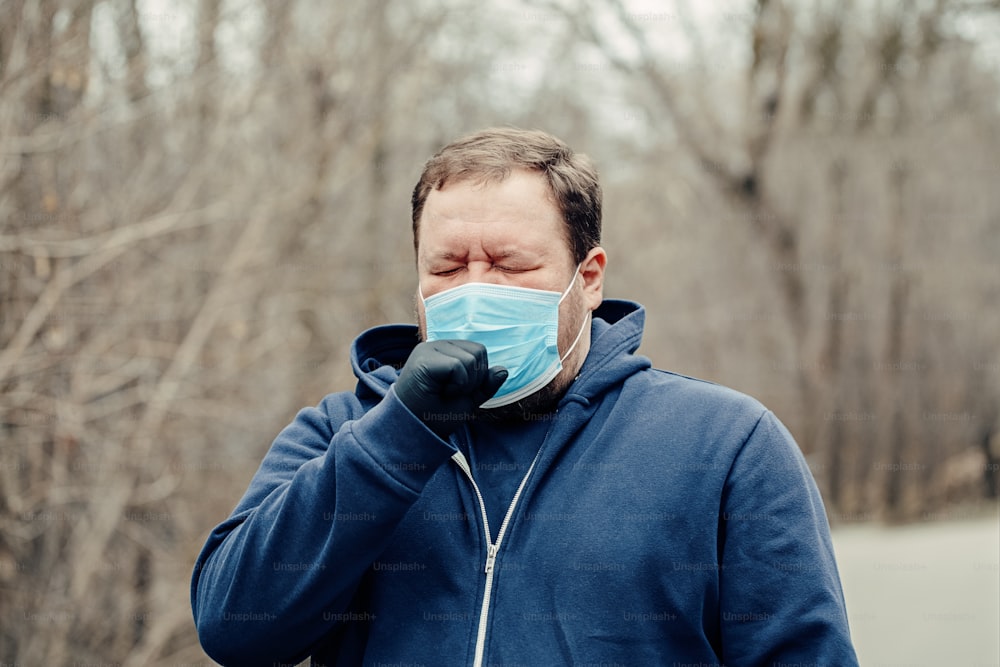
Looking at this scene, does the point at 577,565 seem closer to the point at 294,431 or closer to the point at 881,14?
the point at 294,431

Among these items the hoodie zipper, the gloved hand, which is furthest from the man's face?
the gloved hand

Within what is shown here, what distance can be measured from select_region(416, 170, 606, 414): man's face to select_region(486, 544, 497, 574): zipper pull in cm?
36

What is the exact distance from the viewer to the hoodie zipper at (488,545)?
2.06 meters

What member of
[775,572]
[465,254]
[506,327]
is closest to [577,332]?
[506,327]

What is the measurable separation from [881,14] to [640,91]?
146 inches

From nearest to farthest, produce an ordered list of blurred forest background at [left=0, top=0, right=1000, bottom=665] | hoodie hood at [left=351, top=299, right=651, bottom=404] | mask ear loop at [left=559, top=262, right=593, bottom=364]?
hoodie hood at [left=351, top=299, right=651, bottom=404] → mask ear loop at [left=559, top=262, right=593, bottom=364] → blurred forest background at [left=0, top=0, right=1000, bottom=665]

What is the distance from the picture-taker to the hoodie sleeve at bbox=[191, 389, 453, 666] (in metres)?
1.99

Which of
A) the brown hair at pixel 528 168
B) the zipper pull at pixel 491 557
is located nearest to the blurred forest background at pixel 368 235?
the brown hair at pixel 528 168

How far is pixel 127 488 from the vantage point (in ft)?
19.1

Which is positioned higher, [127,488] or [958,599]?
[127,488]

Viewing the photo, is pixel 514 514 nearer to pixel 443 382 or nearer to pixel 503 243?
pixel 443 382

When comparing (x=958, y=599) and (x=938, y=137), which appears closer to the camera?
(x=958, y=599)

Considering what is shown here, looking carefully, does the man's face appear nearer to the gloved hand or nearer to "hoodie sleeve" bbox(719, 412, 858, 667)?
the gloved hand

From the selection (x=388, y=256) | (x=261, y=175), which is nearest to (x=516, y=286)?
(x=261, y=175)
